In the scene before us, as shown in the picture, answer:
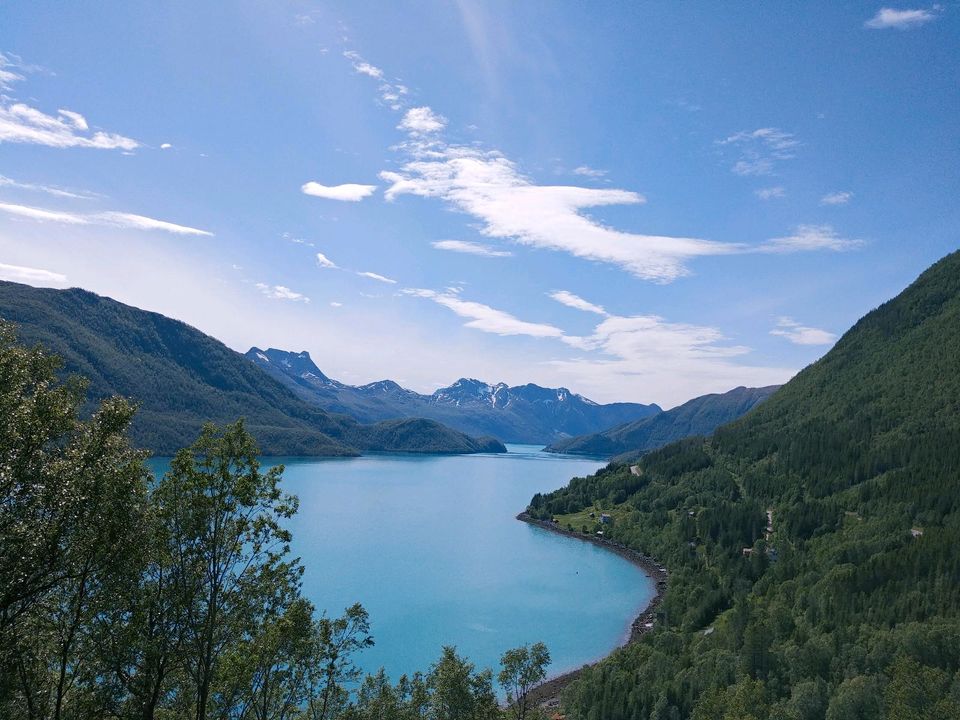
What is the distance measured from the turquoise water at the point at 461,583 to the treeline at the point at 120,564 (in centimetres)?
5116

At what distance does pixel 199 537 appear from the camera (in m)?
12.0

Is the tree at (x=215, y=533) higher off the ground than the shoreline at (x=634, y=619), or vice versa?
the tree at (x=215, y=533)

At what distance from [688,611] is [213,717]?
69.9 meters

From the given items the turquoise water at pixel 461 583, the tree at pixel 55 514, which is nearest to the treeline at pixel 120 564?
the tree at pixel 55 514

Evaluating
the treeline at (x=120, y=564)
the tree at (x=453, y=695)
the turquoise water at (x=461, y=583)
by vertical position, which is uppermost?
the treeline at (x=120, y=564)

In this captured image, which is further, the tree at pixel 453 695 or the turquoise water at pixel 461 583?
the turquoise water at pixel 461 583

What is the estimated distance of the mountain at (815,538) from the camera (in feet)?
144

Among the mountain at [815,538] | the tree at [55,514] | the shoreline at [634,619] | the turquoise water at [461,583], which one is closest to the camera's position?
the tree at [55,514]

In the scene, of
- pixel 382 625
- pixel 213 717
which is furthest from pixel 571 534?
pixel 213 717

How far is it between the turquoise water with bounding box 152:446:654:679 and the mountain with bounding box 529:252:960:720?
9506 millimetres

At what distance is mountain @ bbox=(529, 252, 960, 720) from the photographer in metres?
44.0

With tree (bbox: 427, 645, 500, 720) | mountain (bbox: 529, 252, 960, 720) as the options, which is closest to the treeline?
tree (bbox: 427, 645, 500, 720)

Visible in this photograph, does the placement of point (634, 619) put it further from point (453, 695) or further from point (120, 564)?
point (120, 564)

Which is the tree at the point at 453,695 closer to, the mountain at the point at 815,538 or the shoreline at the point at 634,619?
the mountain at the point at 815,538
